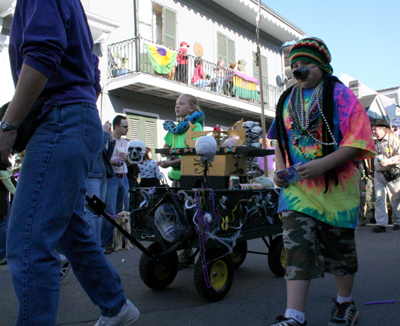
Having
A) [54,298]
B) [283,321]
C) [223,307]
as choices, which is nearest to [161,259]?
[223,307]

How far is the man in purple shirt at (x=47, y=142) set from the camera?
5.84ft

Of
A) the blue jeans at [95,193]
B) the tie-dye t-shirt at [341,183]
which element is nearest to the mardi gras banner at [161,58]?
the blue jeans at [95,193]

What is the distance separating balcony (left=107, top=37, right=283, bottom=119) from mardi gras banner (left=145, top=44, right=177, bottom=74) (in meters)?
0.13

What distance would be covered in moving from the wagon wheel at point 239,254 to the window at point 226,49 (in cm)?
1379

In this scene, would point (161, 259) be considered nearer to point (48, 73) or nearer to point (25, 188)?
point (25, 188)

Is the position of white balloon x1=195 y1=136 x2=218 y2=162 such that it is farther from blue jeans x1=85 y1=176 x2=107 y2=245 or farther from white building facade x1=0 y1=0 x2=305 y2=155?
white building facade x1=0 y1=0 x2=305 y2=155

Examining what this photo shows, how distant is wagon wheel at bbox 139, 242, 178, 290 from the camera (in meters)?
3.39

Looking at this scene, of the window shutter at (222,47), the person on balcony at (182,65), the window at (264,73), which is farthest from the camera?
the window at (264,73)

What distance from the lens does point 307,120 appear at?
2.52 meters

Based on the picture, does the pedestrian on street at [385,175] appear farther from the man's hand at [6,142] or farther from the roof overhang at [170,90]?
the roof overhang at [170,90]

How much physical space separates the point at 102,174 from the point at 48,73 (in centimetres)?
350

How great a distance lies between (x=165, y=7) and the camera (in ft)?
47.5

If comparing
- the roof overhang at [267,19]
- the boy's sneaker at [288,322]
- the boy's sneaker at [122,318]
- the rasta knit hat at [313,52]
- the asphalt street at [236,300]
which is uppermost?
the roof overhang at [267,19]

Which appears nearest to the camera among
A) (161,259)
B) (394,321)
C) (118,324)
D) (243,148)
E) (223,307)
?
(118,324)
